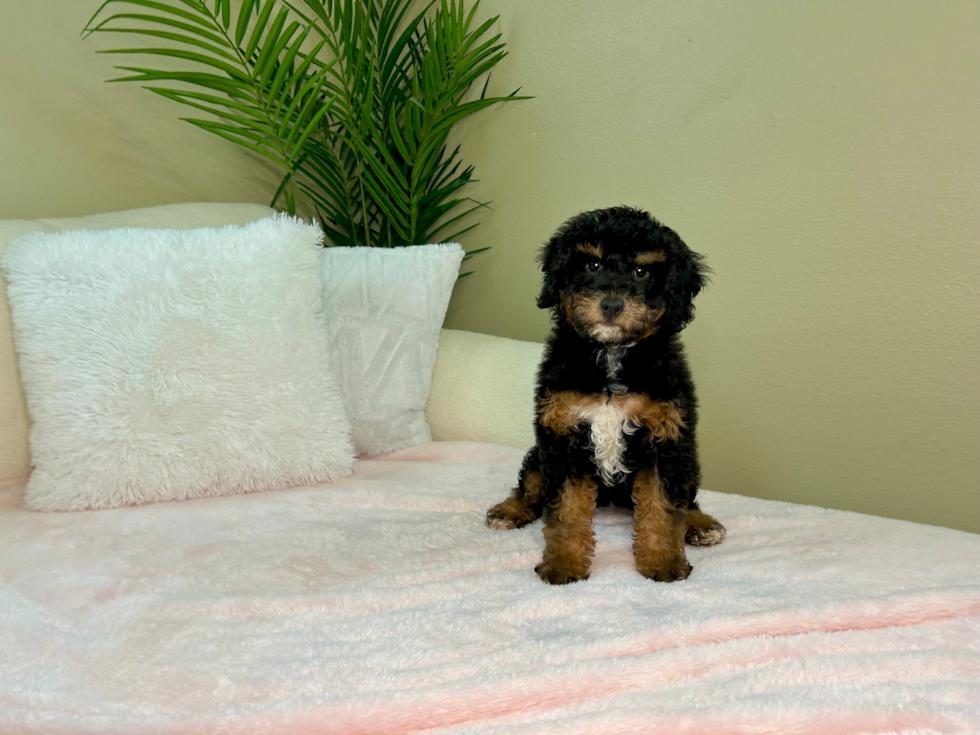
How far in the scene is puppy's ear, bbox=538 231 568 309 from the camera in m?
1.68

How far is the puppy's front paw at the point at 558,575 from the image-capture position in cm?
158

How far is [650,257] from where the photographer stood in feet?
5.23

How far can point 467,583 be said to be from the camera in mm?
1562

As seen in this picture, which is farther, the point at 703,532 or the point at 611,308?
the point at 703,532

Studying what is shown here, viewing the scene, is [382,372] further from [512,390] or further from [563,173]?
[563,173]

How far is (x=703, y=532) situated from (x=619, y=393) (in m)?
0.47

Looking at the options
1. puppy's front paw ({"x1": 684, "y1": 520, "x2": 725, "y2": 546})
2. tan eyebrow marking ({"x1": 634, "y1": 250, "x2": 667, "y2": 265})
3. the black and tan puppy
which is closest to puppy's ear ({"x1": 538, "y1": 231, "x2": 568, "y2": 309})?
the black and tan puppy

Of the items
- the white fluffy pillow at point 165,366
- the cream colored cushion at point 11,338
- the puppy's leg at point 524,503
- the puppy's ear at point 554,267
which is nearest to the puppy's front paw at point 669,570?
the puppy's leg at point 524,503

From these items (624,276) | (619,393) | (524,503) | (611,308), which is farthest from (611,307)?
(524,503)

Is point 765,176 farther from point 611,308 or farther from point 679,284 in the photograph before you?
point 611,308

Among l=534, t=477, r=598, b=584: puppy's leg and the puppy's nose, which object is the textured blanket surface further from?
the puppy's nose

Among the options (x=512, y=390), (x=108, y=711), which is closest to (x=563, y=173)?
(x=512, y=390)

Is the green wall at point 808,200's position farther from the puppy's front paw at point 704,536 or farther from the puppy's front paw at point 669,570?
the puppy's front paw at point 669,570

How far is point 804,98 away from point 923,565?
1.38 m
